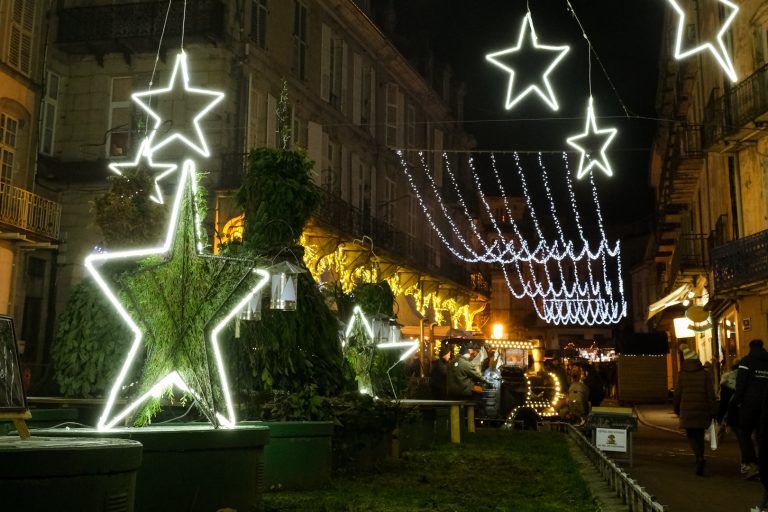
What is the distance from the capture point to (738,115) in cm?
2078

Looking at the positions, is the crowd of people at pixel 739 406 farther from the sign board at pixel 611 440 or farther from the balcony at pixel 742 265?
the balcony at pixel 742 265

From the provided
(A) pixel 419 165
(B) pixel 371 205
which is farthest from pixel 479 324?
(B) pixel 371 205

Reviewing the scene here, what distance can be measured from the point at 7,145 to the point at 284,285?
13.8m

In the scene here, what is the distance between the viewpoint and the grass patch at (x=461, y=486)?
25.6ft

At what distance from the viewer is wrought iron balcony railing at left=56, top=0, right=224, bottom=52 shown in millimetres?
21469

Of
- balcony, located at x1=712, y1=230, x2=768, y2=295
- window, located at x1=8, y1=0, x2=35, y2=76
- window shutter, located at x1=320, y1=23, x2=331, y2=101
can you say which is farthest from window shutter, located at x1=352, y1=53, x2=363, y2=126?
balcony, located at x1=712, y1=230, x2=768, y2=295

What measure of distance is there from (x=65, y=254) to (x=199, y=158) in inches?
158

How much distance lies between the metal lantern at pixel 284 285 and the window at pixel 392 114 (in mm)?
23706

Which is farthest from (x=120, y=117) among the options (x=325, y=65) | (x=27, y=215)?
(x=325, y=65)

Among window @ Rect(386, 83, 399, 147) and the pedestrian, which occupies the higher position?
window @ Rect(386, 83, 399, 147)

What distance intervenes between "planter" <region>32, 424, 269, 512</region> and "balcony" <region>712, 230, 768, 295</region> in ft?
52.5

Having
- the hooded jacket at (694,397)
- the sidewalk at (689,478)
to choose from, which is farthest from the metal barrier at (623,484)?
the hooded jacket at (694,397)

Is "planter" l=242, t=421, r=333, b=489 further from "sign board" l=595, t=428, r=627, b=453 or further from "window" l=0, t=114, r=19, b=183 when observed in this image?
"window" l=0, t=114, r=19, b=183

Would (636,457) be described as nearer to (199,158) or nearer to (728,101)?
(728,101)
